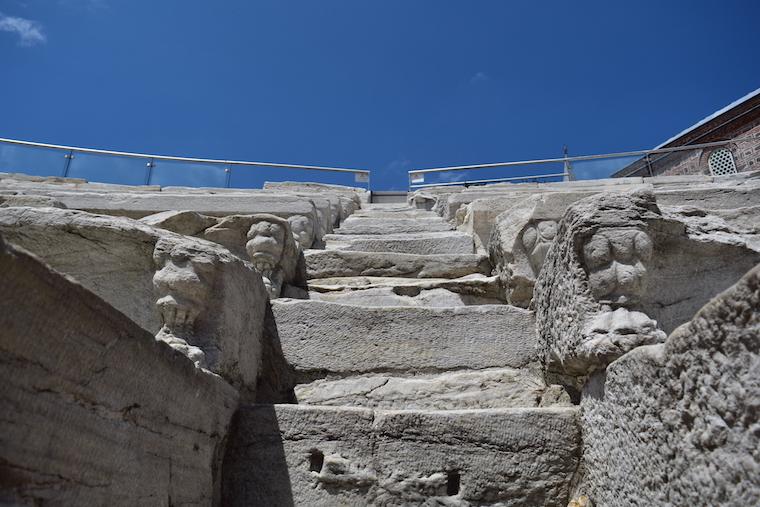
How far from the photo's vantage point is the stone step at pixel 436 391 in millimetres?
2438

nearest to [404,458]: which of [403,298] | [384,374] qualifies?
[384,374]

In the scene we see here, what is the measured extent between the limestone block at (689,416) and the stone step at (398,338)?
0.77 meters

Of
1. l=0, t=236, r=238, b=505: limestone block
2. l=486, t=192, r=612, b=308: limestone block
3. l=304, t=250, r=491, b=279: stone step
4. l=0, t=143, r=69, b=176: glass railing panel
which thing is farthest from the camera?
l=0, t=143, r=69, b=176: glass railing panel

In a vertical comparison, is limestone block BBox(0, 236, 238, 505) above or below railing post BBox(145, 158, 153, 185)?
below

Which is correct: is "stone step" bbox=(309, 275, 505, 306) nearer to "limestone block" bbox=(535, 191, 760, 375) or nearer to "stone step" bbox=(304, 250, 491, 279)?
"stone step" bbox=(304, 250, 491, 279)

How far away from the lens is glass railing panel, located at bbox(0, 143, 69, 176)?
8938mm

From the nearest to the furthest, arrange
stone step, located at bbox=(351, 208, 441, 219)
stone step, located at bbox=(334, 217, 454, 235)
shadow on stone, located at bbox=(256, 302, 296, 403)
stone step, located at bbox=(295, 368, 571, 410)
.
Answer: stone step, located at bbox=(295, 368, 571, 410)
shadow on stone, located at bbox=(256, 302, 296, 403)
stone step, located at bbox=(334, 217, 454, 235)
stone step, located at bbox=(351, 208, 441, 219)

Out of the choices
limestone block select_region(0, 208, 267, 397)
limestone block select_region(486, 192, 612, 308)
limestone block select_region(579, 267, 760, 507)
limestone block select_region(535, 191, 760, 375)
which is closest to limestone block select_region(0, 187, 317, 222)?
limestone block select_region(486, 192, 612, 308)

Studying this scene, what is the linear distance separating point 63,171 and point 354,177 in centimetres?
534

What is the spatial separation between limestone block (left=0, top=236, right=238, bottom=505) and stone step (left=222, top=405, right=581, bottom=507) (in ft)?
0.92

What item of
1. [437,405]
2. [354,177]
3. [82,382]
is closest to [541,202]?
[437,405]

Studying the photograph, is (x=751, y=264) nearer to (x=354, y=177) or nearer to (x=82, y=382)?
(x=82, y=382)

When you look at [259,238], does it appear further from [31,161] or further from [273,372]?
[31,161]

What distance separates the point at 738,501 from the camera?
46.8 inches
